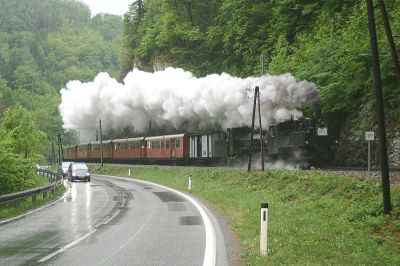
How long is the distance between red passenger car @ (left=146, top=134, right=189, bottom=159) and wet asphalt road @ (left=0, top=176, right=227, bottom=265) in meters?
22.6

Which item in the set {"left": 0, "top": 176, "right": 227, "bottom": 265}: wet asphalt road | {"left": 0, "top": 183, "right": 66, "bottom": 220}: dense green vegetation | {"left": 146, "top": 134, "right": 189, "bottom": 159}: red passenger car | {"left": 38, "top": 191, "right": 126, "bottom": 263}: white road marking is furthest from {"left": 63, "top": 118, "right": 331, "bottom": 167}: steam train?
{"left": 38, "top": 191, "right": 126, "bottom": 263}: white road marking

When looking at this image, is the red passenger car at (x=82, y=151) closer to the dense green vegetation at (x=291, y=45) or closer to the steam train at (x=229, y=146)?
the steam train at (x=229, y=146)

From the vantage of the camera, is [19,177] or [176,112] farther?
[176,112]

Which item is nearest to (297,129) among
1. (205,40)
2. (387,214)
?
(387,214)

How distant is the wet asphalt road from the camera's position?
354 inches

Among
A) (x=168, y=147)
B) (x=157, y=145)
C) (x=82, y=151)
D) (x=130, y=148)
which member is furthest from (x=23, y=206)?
(x=82, y=151)

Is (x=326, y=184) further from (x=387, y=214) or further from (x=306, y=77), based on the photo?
(x=306, y=77)

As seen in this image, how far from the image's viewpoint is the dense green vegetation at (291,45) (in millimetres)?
26006

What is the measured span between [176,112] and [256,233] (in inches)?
1373

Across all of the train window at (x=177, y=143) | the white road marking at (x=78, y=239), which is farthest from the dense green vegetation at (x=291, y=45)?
the white road marking at (x=78, y=239)

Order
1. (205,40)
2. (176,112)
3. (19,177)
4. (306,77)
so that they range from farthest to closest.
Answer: (205,40), (176,112), (306,77), (19,177)

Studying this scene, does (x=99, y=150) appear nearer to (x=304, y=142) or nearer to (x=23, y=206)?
(x=304, y=142)

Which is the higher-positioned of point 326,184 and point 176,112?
point 176,112

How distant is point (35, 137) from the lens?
47594 mm
